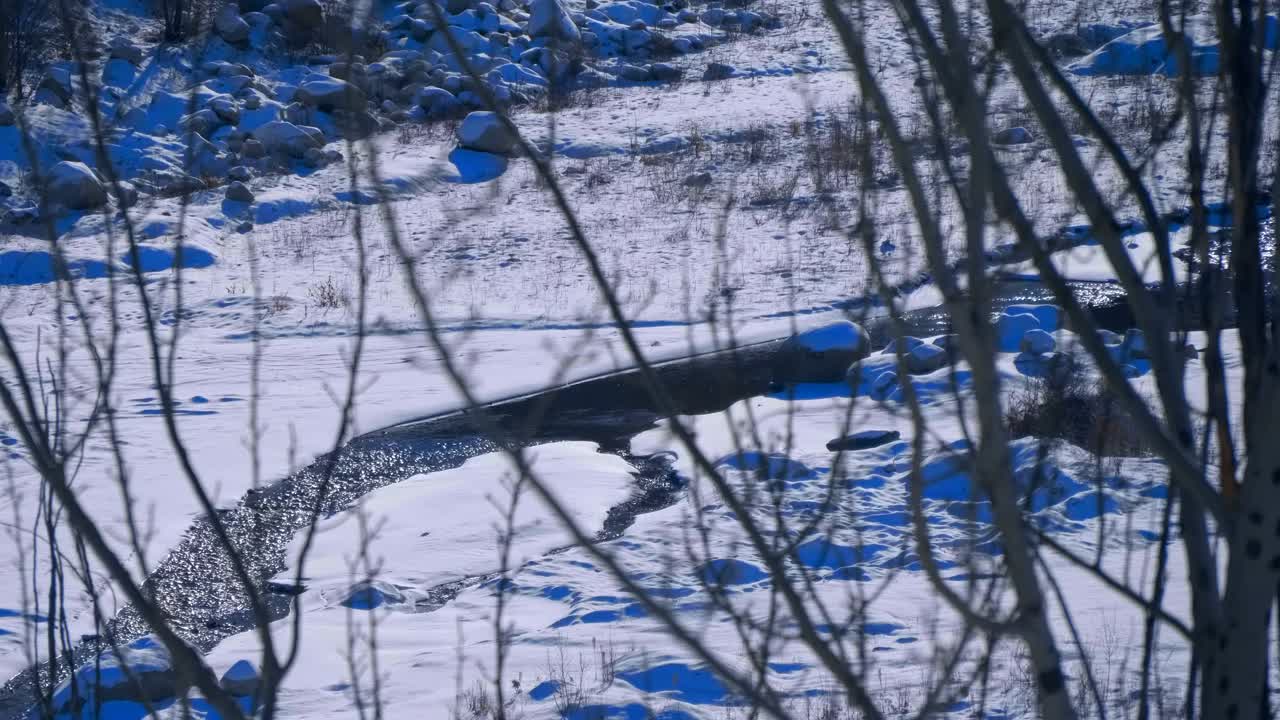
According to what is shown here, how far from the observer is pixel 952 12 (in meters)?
1.01

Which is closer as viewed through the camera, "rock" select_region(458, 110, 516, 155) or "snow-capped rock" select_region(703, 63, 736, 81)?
"rock" select_region(458, 110, 516, 155)

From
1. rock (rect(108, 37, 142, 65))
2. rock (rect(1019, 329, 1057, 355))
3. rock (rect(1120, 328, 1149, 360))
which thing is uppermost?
rock (rect(108, 37, 142, 65))

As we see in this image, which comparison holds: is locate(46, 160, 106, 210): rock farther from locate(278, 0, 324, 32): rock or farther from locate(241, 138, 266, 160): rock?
locate(278, 0, 324, 32): rock

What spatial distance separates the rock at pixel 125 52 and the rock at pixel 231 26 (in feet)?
4.74

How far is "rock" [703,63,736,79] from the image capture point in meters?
19.8

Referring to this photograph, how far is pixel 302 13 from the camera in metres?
19.7

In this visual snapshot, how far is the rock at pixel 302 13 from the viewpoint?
1966cm

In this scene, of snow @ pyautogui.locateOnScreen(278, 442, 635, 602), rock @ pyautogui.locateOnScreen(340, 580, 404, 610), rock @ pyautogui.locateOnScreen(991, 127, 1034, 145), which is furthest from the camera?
snow @ pyautogui.locateOnScreen(278, 442, 635, 602)

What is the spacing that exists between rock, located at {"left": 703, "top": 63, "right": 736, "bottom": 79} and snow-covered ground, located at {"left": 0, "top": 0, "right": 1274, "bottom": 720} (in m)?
Answer: 0.20

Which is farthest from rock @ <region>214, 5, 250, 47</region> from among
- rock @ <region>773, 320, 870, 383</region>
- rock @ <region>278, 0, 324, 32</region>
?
rock @ <region>773, 320, 870, 383</region>

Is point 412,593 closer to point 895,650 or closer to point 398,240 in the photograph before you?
point 895,650

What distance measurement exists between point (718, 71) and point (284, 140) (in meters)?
7.85

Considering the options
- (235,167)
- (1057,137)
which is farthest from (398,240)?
(235,167)

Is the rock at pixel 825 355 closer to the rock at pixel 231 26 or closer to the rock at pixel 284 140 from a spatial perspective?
the rock at pixel 284 140
